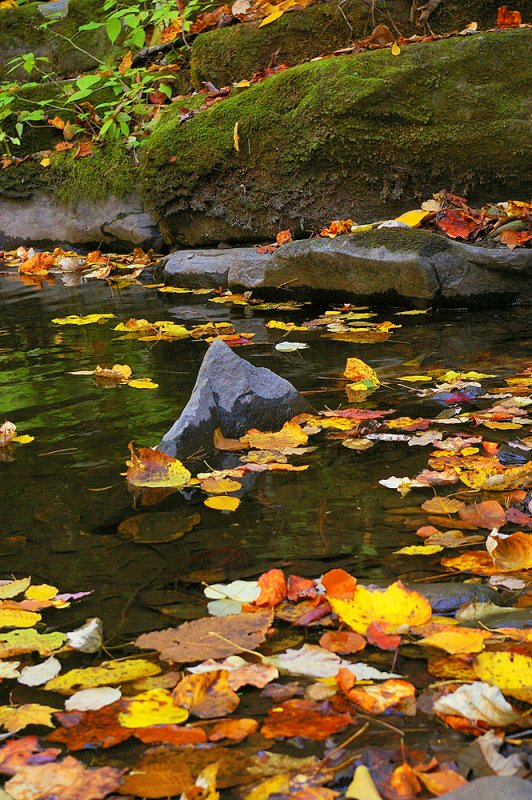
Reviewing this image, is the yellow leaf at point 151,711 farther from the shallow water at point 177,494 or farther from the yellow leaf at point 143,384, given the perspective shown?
the yellow leaf at point 143,384

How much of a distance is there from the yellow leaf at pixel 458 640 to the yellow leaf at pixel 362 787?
0.41 m

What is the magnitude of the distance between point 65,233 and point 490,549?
26.0ft

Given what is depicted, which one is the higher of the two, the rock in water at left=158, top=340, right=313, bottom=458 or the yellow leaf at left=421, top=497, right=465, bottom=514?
the rock in water at left=158, top=340, right=313, bottom=458

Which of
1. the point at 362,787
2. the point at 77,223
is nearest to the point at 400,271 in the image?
the point at 362,787

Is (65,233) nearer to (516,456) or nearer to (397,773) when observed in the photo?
(516,456)

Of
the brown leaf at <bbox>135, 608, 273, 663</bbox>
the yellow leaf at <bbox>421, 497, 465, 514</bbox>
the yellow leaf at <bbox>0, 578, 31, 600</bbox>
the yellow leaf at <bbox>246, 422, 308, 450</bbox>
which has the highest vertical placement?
the brown leaf at <bbox>135, 608, 273, 663</bbox>

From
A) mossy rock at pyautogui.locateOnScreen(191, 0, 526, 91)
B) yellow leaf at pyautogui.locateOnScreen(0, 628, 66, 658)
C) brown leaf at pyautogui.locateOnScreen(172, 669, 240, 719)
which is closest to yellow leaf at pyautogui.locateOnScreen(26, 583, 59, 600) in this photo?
yellow leaf at pyautogui.locateOnScreen(0, 628, 66, 658)

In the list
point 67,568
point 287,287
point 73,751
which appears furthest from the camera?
point 287,287

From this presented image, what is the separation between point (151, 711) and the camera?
1604mm

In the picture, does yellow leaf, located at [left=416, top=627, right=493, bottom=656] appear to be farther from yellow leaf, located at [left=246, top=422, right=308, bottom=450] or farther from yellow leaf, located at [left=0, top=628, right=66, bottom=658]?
yellow leaf, located at [left=246, top=422, right=308, bottom=450]

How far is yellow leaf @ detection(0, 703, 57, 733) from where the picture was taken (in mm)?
1612

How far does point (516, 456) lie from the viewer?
2.84 metres

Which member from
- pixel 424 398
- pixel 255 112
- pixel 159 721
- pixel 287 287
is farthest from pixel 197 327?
pixel 159 721

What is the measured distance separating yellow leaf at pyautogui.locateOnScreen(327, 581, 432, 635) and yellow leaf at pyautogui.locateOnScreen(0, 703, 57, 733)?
620mm
